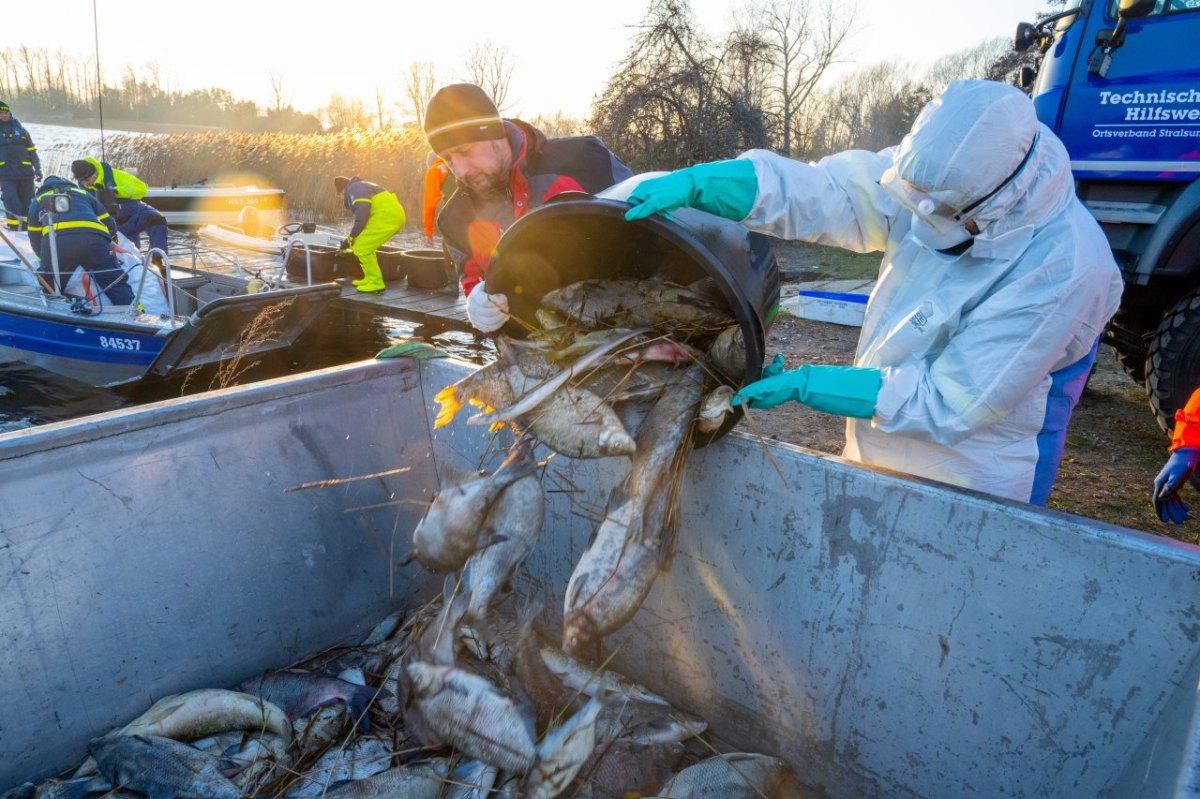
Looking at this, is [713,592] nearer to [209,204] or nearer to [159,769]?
[159,769]

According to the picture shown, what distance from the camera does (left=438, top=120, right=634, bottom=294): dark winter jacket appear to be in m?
3.17

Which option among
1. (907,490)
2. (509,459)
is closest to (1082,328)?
(907,490)

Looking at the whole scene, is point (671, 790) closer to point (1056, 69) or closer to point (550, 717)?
point (550, 717)

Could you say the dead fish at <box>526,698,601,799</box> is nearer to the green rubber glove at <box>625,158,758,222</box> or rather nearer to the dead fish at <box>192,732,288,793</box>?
the dead fish at <box>192,732,288,793</box>

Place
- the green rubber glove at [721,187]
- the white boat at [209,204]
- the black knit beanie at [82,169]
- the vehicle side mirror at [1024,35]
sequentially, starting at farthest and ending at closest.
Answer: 1. the white boat at [209,204]
2. the black knit beanie at [82,169]
3. the vehicle side mirror at [1024,35]
4. the green rubber glove at [721,187]

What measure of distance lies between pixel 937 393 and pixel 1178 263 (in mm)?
4158

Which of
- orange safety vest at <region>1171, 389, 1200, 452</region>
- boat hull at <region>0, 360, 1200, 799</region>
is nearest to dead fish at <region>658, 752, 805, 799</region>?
boat hull at <region>0, 360, 1200, 799</region>

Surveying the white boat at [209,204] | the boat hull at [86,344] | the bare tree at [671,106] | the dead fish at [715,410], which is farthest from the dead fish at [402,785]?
the white boat at [209,204]

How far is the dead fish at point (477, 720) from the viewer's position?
1965 millimetres

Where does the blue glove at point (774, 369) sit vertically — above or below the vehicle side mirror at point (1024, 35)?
below

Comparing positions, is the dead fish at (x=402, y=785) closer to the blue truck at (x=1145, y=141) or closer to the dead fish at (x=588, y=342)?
the dead fish at (x=588, y=342)

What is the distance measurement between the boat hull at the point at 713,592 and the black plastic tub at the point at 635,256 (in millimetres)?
472

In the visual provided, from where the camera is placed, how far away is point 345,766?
93.0 inches

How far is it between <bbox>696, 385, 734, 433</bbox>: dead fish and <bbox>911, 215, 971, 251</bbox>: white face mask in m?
0.72
